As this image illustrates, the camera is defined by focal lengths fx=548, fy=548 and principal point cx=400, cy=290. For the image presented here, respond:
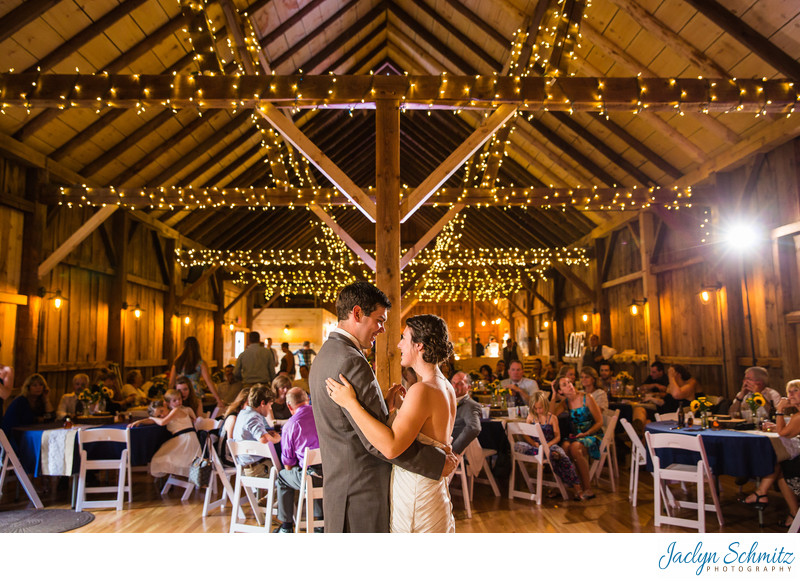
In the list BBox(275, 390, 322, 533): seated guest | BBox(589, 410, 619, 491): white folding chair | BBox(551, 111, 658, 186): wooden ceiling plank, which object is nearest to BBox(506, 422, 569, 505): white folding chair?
BBox(589, 410, 619, 491): white folding chair

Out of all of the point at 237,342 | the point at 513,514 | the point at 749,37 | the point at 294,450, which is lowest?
the point at 513,514

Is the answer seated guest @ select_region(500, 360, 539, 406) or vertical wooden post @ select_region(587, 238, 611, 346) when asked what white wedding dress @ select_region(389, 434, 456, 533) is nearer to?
seated guest @ select_region(500, 360, 539, 406)

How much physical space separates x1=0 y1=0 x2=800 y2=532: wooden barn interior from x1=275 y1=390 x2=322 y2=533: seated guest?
0.76 m

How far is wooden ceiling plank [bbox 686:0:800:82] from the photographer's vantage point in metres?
5.76

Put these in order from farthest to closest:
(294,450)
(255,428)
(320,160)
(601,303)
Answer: (601,303) < (320,160) < (255,428) < (294,450)

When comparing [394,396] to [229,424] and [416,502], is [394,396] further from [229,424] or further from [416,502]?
[229,424]

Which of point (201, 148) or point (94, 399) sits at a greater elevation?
point (201, 148)

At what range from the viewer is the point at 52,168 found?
804 centimetres

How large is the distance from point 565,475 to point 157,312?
1001 cm

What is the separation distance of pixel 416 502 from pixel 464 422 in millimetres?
2829

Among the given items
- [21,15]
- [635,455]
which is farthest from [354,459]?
[21,15]

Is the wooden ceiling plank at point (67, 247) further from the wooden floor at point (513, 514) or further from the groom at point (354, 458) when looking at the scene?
the groom at point (354, 458)

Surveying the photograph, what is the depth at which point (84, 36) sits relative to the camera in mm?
6371

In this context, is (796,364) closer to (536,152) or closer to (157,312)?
(536,152)
